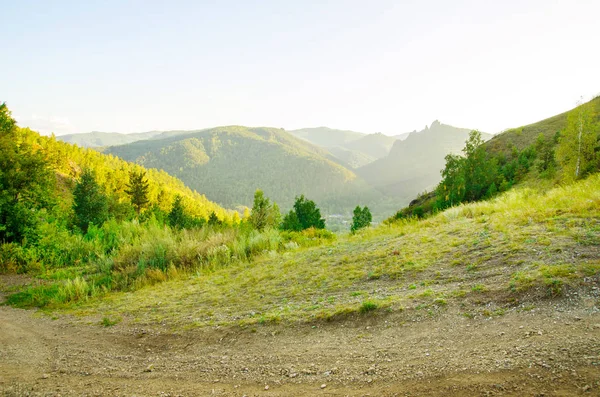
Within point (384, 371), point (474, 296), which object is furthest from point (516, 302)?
point (384, 371)

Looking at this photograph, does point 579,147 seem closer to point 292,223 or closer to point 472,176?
point 472,176

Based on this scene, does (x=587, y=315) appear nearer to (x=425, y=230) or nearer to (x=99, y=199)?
(x=425, y=230)

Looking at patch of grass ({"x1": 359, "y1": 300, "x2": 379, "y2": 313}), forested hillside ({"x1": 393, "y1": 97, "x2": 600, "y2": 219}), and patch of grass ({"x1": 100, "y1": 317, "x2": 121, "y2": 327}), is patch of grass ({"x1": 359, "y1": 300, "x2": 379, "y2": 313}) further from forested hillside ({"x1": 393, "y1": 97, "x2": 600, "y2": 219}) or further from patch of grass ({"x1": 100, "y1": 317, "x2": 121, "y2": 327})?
forested hillside ({"x1": 393, "y1": 97, "x2": 600, "y2": 219})

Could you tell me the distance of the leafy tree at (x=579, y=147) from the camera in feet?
57.9

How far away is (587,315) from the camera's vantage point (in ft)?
13.2

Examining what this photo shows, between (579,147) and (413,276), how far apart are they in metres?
17.8

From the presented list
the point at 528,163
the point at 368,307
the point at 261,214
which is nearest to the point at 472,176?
the point at 528,163

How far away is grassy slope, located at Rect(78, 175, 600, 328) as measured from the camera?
17.4 ft

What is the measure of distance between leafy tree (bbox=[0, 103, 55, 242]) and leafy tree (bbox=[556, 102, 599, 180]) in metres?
26.9

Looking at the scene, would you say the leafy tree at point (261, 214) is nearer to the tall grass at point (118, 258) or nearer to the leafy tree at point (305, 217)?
the leafy tree at point (305, 217)

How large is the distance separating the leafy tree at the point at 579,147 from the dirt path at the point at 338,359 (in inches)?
713

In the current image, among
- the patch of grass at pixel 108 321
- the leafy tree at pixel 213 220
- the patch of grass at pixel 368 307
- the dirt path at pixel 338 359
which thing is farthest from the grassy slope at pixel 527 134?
the patch of grass at pixel 108 321

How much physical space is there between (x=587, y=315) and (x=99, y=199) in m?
37.8

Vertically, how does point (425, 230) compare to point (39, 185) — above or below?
below
